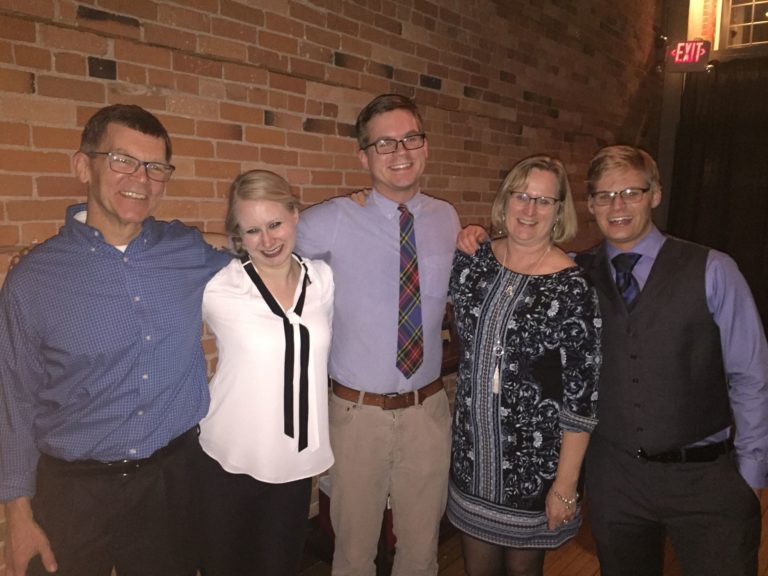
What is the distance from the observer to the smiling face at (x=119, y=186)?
163 centimetres

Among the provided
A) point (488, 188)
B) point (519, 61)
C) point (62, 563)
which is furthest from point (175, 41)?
point (519, 61)

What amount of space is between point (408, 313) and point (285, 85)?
119 centimetres

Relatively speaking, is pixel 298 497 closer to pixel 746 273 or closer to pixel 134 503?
pixel 134 503

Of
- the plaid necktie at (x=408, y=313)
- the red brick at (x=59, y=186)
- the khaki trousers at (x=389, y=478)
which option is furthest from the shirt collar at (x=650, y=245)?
the red brick at (x=59, y=186)

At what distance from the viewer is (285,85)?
8.02 feet

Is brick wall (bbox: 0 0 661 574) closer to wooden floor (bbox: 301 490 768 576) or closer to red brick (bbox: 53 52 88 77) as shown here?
red brick (bbox: 53 52 88 77)

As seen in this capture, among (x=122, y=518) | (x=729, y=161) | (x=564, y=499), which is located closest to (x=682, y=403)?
(x=564, y=499)

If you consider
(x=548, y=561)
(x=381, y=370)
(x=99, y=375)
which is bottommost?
(x=548, y=561)

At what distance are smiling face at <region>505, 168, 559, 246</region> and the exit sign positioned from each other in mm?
4571

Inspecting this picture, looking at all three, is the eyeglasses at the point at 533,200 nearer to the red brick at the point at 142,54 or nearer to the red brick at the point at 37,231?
the red brick at the point at 142,54

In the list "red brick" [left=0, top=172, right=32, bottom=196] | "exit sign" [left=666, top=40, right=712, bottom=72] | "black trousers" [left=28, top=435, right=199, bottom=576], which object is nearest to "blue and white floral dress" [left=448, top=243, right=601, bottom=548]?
"black trousers" [left=28, top=435, right=199, bottom=576]

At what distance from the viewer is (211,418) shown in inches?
71.1

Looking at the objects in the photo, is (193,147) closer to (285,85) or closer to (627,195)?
(285,85)

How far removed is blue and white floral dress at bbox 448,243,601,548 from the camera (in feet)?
5.88
